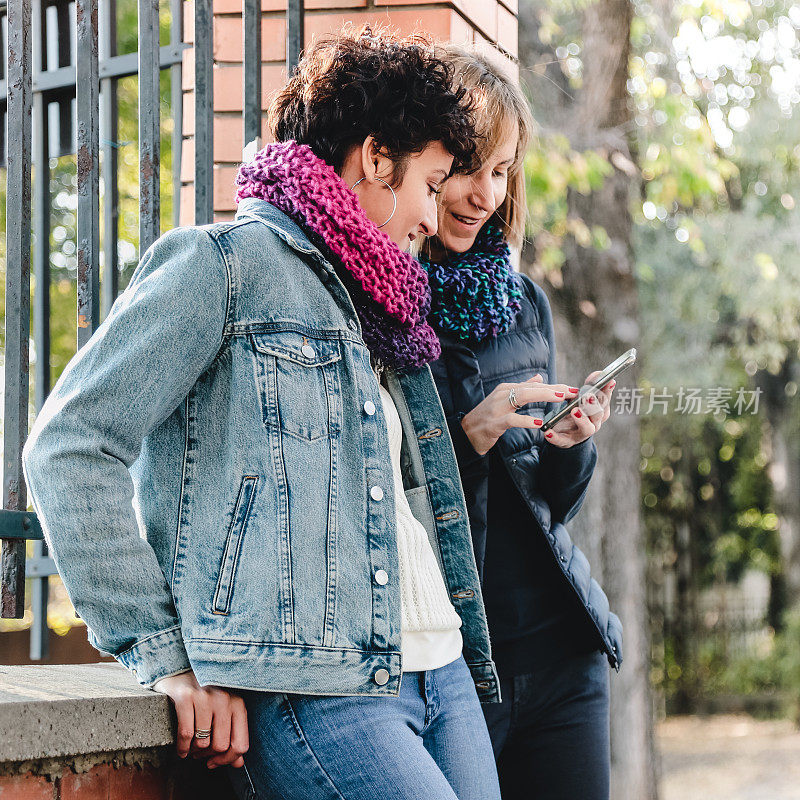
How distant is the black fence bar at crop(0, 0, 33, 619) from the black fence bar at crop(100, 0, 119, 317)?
1.09 feet

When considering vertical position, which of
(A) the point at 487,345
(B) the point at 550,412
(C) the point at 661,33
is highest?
(C) the point at 661,33

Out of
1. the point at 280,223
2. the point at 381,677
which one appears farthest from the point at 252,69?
the point at 381,677

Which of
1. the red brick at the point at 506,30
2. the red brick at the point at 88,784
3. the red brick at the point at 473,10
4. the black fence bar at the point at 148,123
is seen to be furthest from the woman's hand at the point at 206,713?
the red brick at the point at 506,30

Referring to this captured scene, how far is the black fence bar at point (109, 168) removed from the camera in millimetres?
2652

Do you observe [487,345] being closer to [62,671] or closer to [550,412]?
[550,412]

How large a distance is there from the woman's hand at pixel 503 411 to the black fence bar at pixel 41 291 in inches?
37.1

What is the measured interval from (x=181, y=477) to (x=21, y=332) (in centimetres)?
74

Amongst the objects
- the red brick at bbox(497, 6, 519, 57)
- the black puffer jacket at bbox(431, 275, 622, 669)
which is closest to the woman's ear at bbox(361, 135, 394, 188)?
the black puffer jacket at bbox(431, 275, 622, 669)

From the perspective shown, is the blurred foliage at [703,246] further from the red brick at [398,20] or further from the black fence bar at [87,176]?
the black fence bar at [87,176]

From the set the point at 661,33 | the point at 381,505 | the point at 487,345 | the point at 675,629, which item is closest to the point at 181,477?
the point at 381,505

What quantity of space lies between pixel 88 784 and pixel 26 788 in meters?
0.12

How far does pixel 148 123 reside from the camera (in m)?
2.34

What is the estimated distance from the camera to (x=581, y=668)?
241 cm

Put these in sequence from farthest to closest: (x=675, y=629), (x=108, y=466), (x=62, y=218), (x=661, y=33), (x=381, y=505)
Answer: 1. (x=675, y=629)
2. (x=62, y=218)
3. (x=661, y=33)
4. (x=381, y=505)
5. (x=108, y=466)
